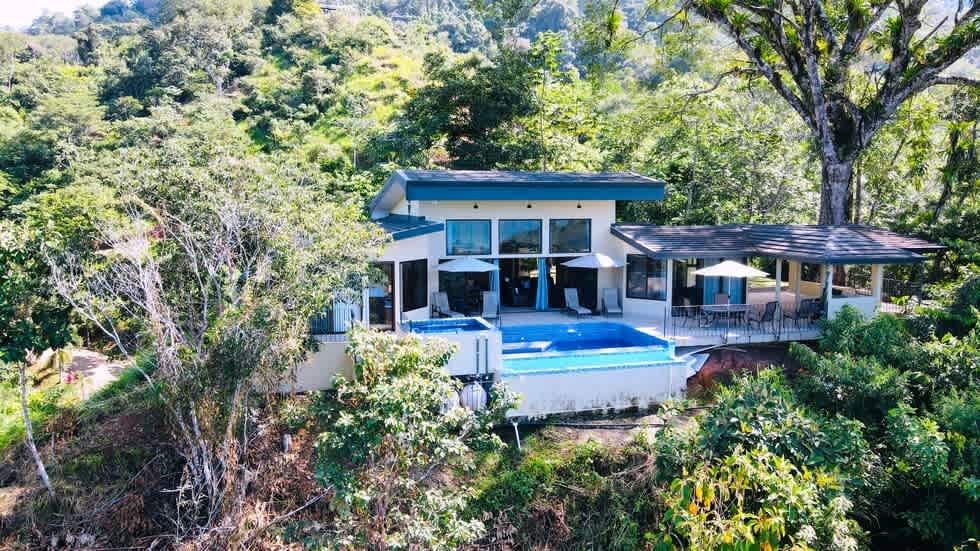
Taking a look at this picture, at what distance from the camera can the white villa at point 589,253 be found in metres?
15.5

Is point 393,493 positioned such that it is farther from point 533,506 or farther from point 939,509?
point 939,509

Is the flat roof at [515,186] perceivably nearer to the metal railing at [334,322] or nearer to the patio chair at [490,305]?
the patio chair at [490,305]

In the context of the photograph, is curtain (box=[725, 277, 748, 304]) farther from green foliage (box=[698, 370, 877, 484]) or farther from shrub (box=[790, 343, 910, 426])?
green foliage (box=[698, 370, 877, 484])

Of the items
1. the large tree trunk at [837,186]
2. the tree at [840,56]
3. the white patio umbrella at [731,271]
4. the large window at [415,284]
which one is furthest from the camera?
the large tree trunk at [837,186]

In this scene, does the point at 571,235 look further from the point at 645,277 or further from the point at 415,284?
the point at 415,284

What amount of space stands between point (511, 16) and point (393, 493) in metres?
16.5

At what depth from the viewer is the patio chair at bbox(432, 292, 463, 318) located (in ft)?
55.0

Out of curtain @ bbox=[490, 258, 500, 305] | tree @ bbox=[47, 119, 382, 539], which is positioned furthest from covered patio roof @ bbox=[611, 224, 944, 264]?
tree @ bbox=[47, 119, 382, 539]

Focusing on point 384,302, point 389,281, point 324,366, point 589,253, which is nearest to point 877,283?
point 589,253

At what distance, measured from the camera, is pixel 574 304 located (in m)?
17.9

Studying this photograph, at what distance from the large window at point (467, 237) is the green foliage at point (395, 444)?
283 inches

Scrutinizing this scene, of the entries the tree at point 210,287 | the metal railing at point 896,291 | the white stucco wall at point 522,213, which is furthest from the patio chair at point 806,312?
the tree at point 210,287

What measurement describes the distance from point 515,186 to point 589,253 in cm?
313

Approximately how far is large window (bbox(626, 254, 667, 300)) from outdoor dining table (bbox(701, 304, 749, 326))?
144 cm
